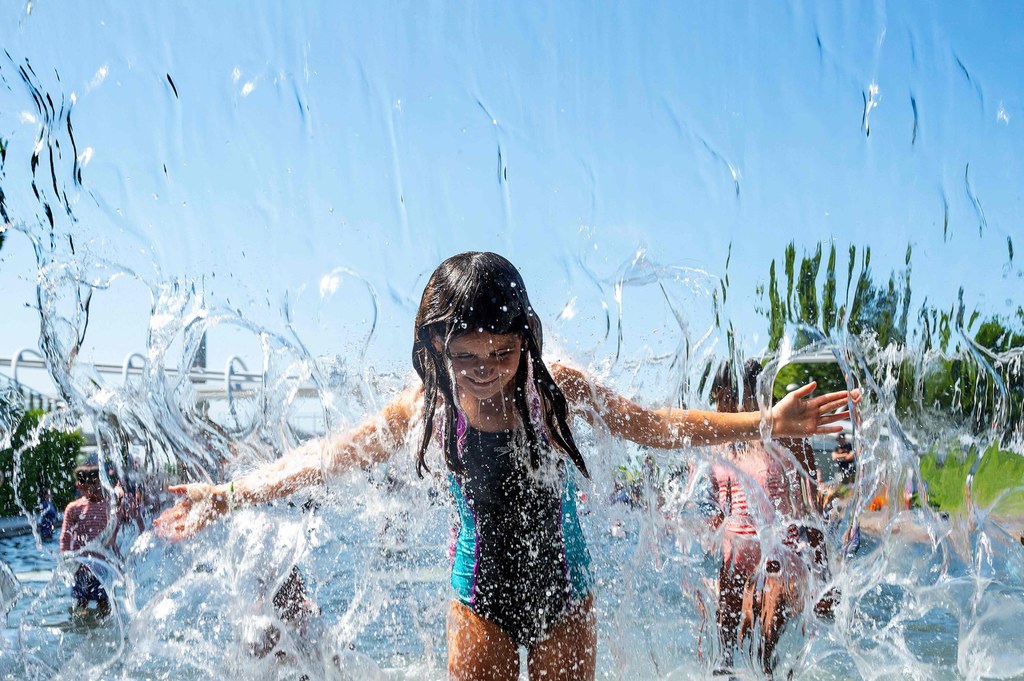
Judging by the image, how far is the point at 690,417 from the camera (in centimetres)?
254

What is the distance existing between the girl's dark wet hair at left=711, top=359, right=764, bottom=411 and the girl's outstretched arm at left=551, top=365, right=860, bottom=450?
4.36ft

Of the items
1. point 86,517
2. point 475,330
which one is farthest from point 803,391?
point 86,517

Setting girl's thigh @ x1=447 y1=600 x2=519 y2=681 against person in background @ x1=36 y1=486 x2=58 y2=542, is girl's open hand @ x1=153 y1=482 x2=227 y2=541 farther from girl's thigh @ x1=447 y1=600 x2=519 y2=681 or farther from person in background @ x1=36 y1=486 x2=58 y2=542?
person in background @ x1=36 y1=486 x2=58 y2=542

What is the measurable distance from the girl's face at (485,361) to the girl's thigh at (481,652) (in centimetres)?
67

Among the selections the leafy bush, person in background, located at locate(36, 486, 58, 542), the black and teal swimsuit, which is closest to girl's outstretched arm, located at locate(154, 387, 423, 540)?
the black and teal swimsuit

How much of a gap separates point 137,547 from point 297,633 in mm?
694

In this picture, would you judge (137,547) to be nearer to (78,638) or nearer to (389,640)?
(389,640)

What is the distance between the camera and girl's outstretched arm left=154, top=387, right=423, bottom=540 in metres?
2.56

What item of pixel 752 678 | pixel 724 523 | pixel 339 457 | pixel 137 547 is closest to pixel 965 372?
pixel 724 523

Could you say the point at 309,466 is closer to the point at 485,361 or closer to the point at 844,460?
the point at 485,361

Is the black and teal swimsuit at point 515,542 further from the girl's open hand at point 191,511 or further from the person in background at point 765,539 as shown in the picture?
the person in background at point 765,539

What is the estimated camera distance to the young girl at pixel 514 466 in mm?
2447

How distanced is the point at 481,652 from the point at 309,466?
30.3 inches

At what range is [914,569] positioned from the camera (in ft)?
13.9
